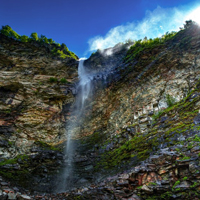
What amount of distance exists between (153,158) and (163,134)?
2707 millimetres

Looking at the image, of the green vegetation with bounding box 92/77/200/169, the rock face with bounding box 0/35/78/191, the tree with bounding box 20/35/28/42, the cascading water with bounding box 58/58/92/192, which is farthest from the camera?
the tree with bounding box 20/35/28/42

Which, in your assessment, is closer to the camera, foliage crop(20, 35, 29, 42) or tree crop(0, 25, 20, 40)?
tree crop(0, 25, 20, 40)

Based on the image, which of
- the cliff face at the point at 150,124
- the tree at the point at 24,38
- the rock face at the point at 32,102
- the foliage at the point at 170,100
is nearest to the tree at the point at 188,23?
the cliff face at the point at 150,124

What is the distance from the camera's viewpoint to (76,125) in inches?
803

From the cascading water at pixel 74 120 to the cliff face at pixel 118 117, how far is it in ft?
1.96

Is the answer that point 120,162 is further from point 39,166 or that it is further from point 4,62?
point 4,62

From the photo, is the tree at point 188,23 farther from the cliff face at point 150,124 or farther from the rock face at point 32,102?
the rock face at point 32,102

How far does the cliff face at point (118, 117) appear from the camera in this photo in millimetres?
7578

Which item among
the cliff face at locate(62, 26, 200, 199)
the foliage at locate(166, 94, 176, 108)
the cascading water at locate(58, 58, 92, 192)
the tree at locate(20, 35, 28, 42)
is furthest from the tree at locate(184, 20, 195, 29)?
the tree at locate(20, 35, 28, 42)

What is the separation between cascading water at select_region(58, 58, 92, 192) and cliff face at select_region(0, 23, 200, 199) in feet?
1.96

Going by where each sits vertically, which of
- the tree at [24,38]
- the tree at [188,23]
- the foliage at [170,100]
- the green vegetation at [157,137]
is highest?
the tree at [24,38]

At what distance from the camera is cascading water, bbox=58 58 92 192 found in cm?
1259

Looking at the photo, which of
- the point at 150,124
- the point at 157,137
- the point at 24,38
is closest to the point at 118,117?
the point at 150,124

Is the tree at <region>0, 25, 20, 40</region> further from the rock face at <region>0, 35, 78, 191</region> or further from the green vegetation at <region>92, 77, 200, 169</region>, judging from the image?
the green vegetation at <region>92, 77, 200, 169</region>
